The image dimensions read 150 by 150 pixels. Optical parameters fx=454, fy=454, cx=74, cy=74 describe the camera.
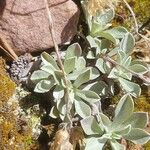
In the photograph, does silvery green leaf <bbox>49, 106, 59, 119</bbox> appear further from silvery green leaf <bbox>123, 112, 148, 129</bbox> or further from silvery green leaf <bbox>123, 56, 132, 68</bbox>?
silvery green leaf <bbox>123, 56, 132, 68</bbox>

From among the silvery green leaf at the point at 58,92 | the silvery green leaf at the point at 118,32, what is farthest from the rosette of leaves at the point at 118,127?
the silvery green leaf at the point at 118,32

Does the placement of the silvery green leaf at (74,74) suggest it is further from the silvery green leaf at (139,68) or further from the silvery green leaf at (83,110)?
the silvery green leaf at (139,68)

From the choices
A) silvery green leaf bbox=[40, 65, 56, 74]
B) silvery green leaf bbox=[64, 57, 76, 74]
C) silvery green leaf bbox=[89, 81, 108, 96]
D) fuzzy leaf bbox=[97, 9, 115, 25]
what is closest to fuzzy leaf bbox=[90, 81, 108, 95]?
silvery green leaf bbox=[89, 81, 108, 96]

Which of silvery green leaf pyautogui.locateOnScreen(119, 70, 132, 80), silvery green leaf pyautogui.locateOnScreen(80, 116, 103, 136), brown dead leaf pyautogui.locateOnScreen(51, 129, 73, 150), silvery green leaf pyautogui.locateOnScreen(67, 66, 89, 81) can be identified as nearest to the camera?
brown dead leaf pyautogui.locateOnScreen(51, 129, 73, 150)

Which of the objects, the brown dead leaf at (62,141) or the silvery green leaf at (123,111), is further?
the silvery green leaf at (123,111)

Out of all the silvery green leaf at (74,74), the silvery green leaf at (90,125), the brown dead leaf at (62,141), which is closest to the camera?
the brown dead leaf at (62,141)

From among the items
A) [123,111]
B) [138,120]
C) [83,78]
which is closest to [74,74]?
[83,78]

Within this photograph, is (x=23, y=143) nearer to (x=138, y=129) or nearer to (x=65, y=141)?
(x=65, y=141)

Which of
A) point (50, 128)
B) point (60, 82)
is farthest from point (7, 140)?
point (60, 82)
